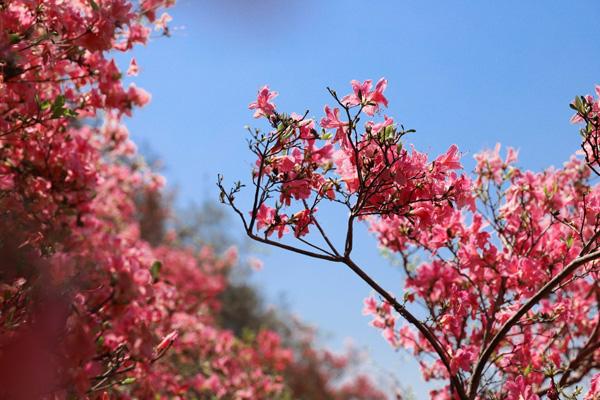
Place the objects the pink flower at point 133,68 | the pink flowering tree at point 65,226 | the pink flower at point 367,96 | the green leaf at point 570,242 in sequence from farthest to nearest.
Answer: the pink flower at point 133,68
the green leaf at point 570,242
the pink flower at point 367,96
the pink flowering tree at point 65,226

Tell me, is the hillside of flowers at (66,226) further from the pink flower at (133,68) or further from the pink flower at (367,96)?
the pink flower at (367,96)

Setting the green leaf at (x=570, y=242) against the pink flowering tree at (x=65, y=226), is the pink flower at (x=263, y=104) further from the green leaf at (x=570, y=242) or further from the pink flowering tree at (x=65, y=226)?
the green leaf at (x=570, y=242)

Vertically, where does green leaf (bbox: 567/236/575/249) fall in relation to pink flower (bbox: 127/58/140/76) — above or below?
below

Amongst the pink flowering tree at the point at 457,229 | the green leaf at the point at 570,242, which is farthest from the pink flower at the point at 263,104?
the green leaf at the point at 570,242

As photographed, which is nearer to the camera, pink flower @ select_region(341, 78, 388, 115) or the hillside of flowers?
the hillside of flowers

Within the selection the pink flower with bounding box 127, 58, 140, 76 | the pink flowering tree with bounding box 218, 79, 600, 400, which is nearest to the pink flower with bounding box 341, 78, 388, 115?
the pink flowering tree with bounding box 218, 79, 600, 400

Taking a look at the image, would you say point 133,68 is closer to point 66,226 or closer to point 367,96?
point 66,226

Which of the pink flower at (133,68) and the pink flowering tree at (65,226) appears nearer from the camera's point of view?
the pink flowering tree at (65,226)

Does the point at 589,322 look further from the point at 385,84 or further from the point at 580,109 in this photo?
the point at 385,84

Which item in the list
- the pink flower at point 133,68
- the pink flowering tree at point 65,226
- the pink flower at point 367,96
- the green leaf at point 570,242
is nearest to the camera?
the pink flowering tree at point 65,226

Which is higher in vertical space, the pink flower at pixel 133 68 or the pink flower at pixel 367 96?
the pink flower at pixel 133 68

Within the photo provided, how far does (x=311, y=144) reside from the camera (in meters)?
2.56

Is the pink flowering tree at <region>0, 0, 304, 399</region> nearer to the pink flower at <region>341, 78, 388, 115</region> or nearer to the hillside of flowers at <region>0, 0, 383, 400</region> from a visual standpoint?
the hillside of flowers at <region>0, 0, 383, 400</region>

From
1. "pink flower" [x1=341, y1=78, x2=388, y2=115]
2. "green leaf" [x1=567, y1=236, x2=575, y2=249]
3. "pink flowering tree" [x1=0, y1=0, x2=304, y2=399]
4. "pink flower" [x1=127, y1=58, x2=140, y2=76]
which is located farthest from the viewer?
"pink flower" [x1=127, y1=58, x2=140, y2=76]
